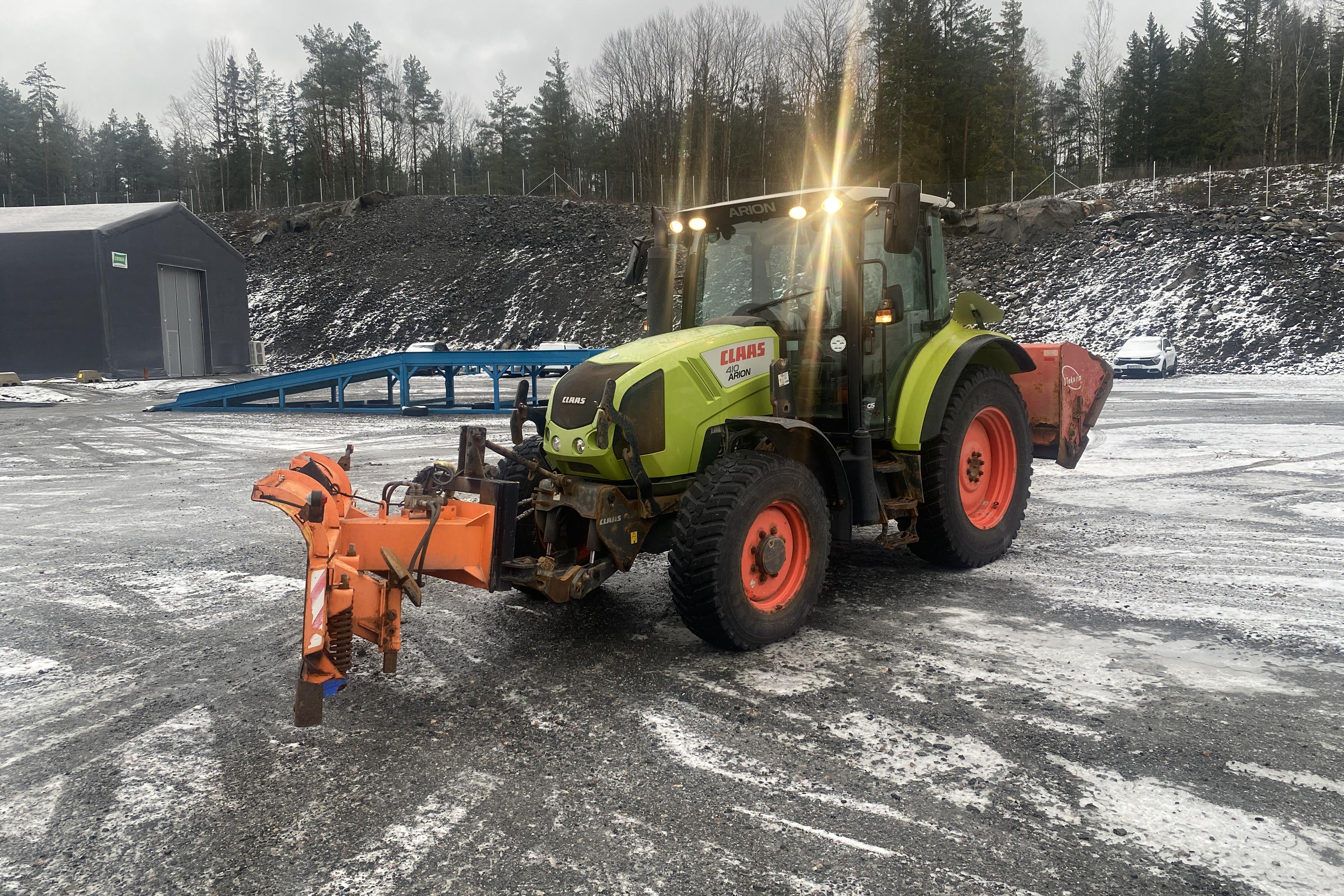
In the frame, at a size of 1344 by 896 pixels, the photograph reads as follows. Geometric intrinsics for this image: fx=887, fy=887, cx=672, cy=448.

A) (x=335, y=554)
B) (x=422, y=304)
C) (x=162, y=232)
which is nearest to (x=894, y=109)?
(x=422, y=304)

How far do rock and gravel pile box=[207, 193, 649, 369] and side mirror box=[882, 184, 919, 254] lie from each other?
97.6ft

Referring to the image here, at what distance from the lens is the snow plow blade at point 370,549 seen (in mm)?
3209

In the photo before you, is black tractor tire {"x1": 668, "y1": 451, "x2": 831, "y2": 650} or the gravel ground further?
black tractor tire {"x1": 668, "y1": 451, "x2": 831, "y2": 650}

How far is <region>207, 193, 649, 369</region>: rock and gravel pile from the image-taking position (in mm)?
36281

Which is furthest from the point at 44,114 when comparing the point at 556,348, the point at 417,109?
the point at 556,348

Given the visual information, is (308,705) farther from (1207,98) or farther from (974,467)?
(1207,98)

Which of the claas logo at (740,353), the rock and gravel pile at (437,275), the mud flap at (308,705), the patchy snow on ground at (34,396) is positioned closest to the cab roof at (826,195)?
the claas logo at (740,353)

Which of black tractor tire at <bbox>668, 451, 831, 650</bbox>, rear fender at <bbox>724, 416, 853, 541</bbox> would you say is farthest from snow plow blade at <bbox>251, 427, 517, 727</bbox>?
rear fender at <bbox>724, 416, 853, 541</bbox>

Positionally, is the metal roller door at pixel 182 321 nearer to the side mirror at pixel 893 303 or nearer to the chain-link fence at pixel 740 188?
the chain-link fence at pixel 740 188

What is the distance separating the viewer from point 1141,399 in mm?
17438

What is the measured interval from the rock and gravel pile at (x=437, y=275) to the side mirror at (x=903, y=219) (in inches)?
1171

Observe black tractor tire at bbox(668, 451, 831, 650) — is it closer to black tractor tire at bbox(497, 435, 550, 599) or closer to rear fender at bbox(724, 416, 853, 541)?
rear fender at bbox(724, 416, 853, 541)

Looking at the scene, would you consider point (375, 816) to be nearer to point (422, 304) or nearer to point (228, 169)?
point (422, 304)

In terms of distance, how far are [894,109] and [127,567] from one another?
135 feet
